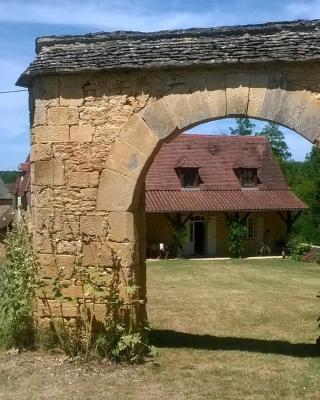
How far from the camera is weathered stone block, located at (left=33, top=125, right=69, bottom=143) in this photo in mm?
7344

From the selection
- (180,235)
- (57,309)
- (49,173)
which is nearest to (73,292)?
(57,309)

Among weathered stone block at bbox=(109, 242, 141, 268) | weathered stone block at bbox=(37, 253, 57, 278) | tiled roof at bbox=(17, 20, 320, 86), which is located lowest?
weathered stone block at bbox=(37, 253, 57, 278)

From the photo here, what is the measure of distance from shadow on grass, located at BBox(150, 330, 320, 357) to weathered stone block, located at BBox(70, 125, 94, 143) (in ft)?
9.23

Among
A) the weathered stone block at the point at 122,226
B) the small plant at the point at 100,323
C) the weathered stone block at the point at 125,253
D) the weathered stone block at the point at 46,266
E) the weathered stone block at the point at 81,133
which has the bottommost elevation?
the small plant at the point at 100,323

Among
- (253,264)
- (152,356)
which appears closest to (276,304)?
(152,356)

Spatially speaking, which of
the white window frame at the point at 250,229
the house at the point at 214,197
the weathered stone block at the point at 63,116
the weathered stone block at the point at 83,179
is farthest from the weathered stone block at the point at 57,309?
the white window frame at the point at 250,229

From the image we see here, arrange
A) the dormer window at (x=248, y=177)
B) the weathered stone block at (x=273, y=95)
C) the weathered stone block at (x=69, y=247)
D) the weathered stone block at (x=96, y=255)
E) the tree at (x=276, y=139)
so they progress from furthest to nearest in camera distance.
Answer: the tree at (x=276, y=139) → the dormer window at (x=248, y=177) → the weathered stone block at (x=69, y=247) → the weathered stone block at (x=96, y=255) → the weathered stone block at (x=273, y=95)

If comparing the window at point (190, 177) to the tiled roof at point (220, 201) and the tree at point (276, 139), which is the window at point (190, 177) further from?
the tree at point (276, 139)

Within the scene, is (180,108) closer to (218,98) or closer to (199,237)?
(218,98)

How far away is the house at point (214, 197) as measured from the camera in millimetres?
25047

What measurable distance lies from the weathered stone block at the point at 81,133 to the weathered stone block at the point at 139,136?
0.42m

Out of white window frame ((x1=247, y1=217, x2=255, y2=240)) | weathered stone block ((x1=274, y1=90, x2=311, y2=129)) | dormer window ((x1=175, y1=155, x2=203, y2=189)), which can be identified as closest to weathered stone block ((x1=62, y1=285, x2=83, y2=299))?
weathered stone block ((x1=274, y1=90, x2=311, y2=129))

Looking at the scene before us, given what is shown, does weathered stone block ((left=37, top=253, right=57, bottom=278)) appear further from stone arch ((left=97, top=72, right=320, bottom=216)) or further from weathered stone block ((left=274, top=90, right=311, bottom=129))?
weathered stone block ((left=274, top=90, right=311, bottom=129))

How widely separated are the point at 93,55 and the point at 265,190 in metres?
20.3
